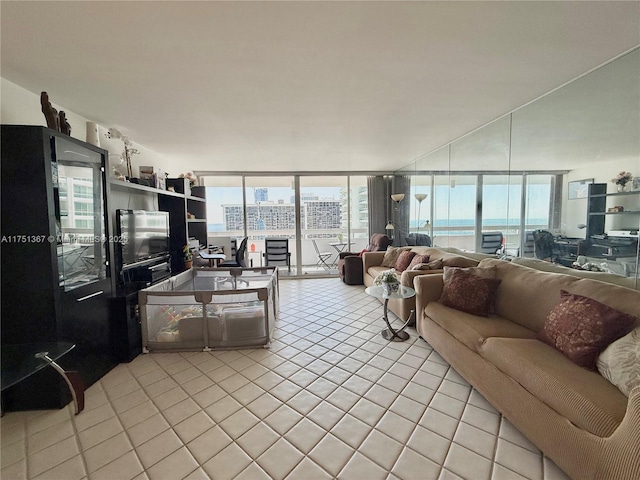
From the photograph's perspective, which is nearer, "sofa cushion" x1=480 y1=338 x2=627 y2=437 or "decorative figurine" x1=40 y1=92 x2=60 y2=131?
"sofa cushion" x1=480 y1=338 x2=627 y2=437

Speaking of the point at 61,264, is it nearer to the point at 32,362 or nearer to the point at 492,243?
the point at 32,362

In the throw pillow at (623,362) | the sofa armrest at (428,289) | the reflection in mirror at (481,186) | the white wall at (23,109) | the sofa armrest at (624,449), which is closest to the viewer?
the sofa armrest at (624,449)

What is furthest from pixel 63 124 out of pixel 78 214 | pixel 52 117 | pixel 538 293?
pixel 538 293

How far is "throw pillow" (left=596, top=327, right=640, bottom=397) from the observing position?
4.21 ft

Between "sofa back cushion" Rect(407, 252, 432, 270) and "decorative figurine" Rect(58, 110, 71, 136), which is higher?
"decorative figurine" Rect(58, 110, 71, 136)

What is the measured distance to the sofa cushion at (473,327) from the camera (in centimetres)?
198

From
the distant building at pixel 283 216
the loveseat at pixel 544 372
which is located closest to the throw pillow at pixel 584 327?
the loveseat at pixel 544 372

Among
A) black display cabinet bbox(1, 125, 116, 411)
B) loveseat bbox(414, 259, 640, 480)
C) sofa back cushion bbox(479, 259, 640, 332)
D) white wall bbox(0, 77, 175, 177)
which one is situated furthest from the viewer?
white wall bbox(0, 77, 175, 177)

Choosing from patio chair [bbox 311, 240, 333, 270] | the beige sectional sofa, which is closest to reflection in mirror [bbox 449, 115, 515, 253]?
the beige sectional sofa

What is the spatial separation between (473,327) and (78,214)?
3.38 metres

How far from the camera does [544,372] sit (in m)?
1.47

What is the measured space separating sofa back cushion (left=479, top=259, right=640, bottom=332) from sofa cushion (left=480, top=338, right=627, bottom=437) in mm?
387

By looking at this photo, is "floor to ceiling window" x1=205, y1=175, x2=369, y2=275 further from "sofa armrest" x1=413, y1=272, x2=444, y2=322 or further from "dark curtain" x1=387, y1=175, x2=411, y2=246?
"sofa armrest" x1=413, y1=272, x2=444, y2=322

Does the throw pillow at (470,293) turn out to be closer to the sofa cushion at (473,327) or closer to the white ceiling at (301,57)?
the sofa cushion at (473,327)
